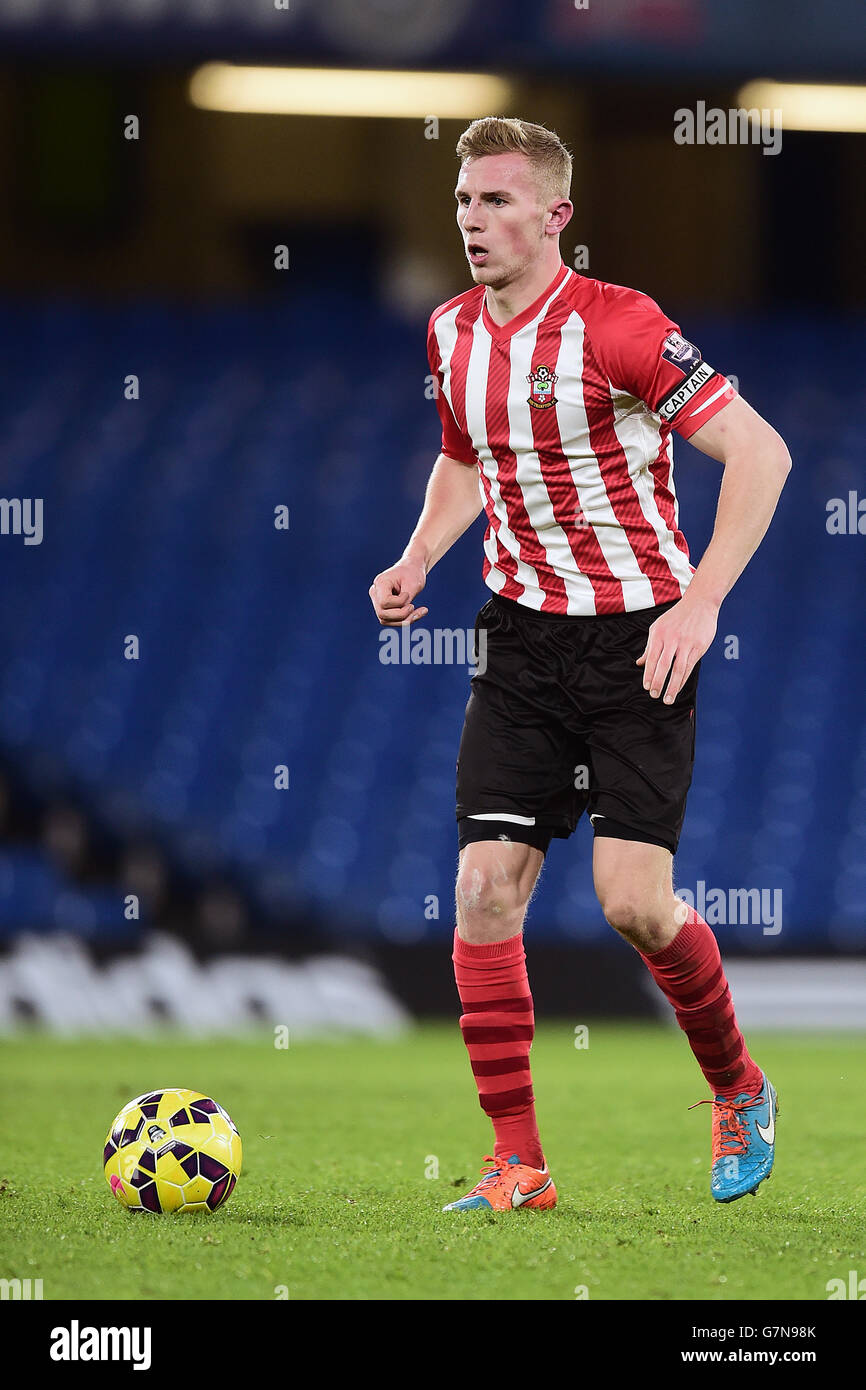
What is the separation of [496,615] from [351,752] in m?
5.03

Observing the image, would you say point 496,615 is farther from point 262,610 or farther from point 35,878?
point 262,610

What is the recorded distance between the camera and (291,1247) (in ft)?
10.1

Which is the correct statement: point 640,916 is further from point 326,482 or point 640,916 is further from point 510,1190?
point 326,482

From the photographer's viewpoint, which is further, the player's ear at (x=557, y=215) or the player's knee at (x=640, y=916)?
the player's ear at (x=557, y=215)

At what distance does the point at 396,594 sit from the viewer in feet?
11.9

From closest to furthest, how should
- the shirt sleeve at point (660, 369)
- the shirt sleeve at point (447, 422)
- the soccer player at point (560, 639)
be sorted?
the shirt sleeve at point (660, 369), the soccer player at point (560, 639), the shirt sleeve at point (447, 422)

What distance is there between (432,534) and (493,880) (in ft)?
2.65

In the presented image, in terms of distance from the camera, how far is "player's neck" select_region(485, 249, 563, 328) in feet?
11.8

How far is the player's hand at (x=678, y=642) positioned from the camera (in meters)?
3.25

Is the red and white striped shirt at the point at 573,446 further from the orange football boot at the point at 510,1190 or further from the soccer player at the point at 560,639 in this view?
the orange football boot at the point at 510,1190

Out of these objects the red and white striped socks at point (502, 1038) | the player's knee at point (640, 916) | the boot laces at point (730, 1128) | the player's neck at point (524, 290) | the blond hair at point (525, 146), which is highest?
the blond hair at point (525, 146)

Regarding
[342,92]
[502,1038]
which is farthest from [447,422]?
[342,92]

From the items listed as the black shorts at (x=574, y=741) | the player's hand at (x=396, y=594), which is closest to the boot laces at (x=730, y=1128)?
the black shorts at (x=574, y=741)

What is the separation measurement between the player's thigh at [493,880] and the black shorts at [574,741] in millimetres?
26
